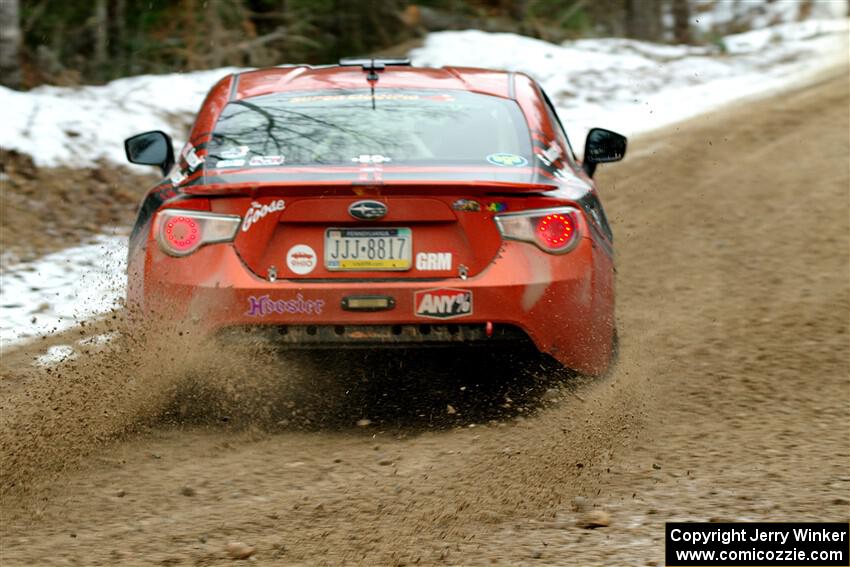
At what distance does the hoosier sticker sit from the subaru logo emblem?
1.21 ft

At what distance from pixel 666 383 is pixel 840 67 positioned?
13813 millimetres

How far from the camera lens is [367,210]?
5.19m

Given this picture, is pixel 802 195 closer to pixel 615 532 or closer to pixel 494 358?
pixel 494 358

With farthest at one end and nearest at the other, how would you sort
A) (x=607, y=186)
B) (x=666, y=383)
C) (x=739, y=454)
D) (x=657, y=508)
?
(x=607, y=186) → (x=666, y=383) → (x=739, y=454) → (x=657, y=508)

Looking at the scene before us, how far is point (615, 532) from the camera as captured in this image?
13.3 ft

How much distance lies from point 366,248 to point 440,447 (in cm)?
90

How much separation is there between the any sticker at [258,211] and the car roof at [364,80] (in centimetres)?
120

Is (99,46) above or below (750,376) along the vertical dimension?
above

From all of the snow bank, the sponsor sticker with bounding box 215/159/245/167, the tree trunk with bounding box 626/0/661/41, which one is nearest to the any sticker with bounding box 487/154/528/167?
the sponsor sticker with bounding box 215/159/245/167

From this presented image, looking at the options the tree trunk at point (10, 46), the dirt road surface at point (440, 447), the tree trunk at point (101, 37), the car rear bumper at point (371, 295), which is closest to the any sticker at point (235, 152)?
the car rear bumper at point (371, 295)

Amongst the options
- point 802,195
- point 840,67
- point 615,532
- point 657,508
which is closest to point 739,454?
point 657,508

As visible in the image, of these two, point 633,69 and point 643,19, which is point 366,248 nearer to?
point 633,69

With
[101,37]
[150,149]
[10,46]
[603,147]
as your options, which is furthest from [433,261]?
[101,37]

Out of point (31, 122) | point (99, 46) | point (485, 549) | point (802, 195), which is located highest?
point (99, 46)
